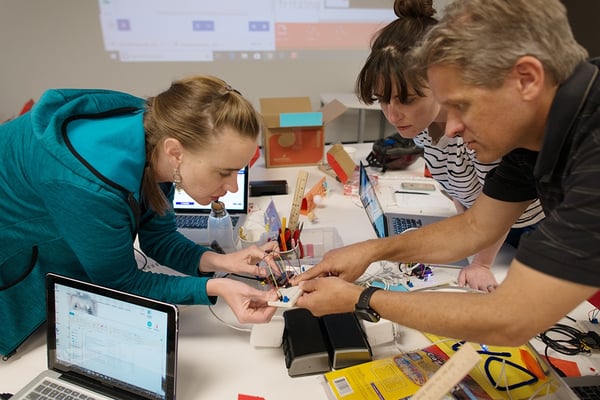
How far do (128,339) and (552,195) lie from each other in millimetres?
950

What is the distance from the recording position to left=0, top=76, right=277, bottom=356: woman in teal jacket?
887 mm

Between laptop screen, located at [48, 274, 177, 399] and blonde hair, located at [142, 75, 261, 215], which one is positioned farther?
blonde hair, located at [142, 75, 261, 215]

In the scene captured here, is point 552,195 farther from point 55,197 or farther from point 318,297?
point 55,197

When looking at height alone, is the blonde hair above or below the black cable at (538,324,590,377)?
above

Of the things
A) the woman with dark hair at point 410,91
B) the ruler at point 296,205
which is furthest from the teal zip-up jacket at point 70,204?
the woman with dark hair at point 410,91

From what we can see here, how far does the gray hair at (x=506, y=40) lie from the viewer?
2.16ft

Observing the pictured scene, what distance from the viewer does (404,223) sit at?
1523mm

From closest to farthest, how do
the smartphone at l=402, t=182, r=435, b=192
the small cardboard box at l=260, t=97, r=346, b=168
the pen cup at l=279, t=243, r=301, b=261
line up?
the pen cup at l=279, t=243, r=301, b=261
the smartphone at l=402, t=182, r=435, b=192
the small cardboard box at l=260, t=97, r=346, b=168

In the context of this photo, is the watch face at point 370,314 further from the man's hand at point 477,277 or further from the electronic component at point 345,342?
the man's hand at point 477,277

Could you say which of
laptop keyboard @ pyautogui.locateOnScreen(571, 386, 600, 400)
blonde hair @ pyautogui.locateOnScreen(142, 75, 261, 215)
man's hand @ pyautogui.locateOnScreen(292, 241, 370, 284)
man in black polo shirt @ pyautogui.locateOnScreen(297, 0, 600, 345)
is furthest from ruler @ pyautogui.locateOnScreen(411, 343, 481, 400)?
blonde hair @ pyautogui.locateOnScreen(142, 75, 261, 215)

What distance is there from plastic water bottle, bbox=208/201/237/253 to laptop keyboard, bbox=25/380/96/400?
67 centimetres

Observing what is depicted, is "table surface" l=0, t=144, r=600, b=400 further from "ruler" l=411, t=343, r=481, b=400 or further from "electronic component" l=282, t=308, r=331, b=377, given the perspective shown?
"ruler" l=411, t=343, r=481, b=400

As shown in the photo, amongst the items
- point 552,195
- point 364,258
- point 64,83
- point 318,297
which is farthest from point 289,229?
point 64,83

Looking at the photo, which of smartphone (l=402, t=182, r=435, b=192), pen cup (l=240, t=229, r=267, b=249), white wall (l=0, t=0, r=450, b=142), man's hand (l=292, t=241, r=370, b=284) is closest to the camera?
man's hand (l=292, t=241, r=370, b=284)
